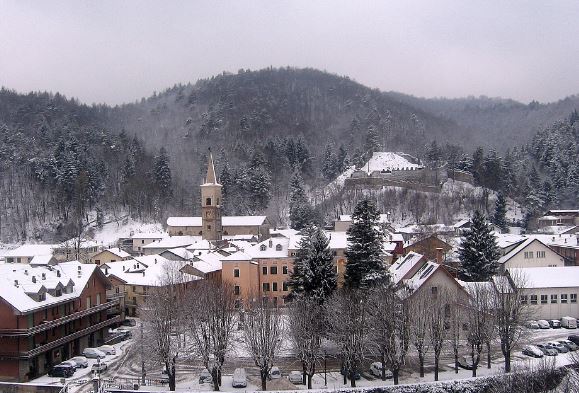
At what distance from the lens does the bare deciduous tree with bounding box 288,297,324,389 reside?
120 feet

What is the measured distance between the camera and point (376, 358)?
42.0 meters

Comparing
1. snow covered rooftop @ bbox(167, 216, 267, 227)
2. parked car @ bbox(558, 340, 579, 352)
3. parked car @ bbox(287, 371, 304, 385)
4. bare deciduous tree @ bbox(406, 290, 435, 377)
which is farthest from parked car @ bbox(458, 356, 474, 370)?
snow covered rooftop @ bbox(167, 216, 267, 227)

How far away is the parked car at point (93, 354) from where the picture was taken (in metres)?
45.5

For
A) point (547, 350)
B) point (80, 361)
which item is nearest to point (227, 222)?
point (80, 361)

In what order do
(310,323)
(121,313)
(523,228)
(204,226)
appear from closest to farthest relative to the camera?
(310,323), (121,313), (204,226), (523,228)

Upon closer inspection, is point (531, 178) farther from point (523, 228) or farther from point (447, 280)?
point (447, 280)

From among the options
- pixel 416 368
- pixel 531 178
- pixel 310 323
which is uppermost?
pixel 531 178

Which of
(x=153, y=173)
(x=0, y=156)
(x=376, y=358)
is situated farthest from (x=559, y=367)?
(x=0, y=156)

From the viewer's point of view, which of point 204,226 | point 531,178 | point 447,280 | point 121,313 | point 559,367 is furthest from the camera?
point 531,178

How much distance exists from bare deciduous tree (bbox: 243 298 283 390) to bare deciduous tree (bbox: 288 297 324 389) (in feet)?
4.03

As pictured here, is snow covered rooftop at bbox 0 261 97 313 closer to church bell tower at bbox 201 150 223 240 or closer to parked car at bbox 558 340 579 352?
parked car at bbox 558 340 579 352

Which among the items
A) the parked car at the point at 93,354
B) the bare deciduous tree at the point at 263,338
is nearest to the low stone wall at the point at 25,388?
the parked car at the point at 93,354

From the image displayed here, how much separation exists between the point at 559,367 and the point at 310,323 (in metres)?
15.7

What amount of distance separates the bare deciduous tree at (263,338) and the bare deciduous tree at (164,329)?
5.09m
